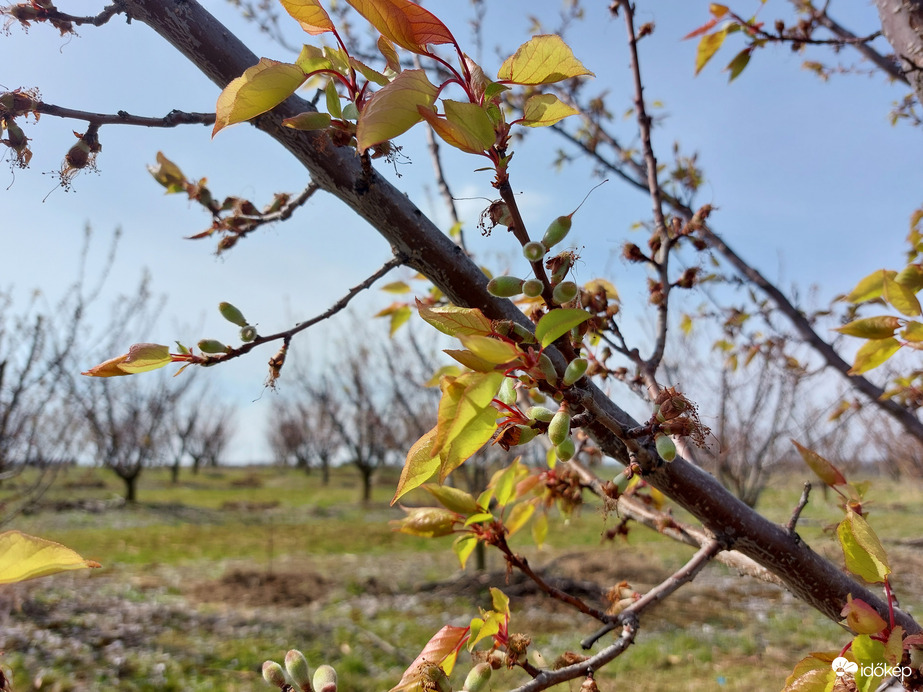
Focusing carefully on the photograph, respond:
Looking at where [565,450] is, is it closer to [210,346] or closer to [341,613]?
[210,346]

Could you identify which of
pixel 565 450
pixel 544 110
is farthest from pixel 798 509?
pixel 544 110

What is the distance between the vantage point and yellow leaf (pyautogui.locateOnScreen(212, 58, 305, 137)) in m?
0.51

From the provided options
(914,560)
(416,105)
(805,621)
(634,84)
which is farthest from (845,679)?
(914,560)

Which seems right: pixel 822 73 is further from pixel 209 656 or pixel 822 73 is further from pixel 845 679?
pixel 209 656

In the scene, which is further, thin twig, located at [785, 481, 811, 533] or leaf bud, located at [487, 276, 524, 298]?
thin twig, located at [785, 481, 811, 533]

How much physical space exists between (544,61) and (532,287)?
22cm

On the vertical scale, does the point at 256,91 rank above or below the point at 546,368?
above

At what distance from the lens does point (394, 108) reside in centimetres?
46

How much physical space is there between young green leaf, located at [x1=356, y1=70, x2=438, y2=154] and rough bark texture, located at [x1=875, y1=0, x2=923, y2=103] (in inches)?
55.4

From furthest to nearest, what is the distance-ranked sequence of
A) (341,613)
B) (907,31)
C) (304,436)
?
(304,436) → (341,613) → (907,31)

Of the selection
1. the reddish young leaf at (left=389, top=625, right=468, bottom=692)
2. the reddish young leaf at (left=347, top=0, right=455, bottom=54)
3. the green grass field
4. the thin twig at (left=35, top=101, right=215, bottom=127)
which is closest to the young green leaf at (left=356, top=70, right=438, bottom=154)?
the reddish young leaf at (left=347, top=0, right=455, bottom=54)

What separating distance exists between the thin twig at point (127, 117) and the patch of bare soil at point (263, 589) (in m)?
6.49

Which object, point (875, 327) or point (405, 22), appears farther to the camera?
point (875, 327)

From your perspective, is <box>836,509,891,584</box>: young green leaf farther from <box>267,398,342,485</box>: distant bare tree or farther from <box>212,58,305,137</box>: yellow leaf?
<box>267,398,342,485</box>: distant bare tree
